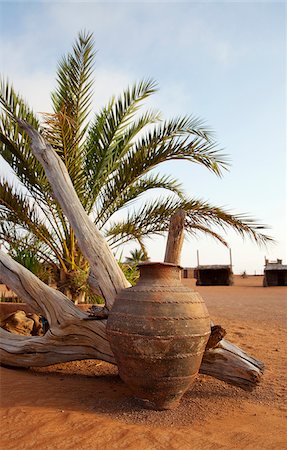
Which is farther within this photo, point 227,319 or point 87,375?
point 227,319

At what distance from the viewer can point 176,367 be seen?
3.09 meters

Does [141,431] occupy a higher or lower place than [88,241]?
lower

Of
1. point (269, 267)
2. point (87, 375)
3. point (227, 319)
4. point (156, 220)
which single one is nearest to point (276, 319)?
point (227, 319)

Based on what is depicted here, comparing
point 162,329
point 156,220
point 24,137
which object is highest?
point 24,137

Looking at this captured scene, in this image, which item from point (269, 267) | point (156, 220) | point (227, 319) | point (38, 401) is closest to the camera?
point (38, 401)

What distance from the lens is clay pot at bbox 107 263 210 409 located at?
302cm

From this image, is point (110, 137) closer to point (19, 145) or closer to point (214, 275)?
point (19, 145)

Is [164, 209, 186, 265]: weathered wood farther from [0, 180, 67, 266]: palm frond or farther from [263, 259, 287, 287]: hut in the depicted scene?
[263, 259, 287, 287]: hut

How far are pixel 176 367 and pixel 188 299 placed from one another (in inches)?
20.4

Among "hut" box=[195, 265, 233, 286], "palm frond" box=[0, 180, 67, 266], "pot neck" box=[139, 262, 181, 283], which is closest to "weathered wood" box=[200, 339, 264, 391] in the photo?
"pot neck" box=[139, 262, 181, 283]

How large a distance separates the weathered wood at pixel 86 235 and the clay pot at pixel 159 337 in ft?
2.45

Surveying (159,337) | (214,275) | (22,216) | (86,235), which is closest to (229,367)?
(159,337)

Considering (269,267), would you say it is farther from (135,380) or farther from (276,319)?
(135,380)

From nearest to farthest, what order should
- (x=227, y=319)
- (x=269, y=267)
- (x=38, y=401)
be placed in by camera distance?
(x=38, y=401)
(x=227, y=319)
(x=269, y=267)
